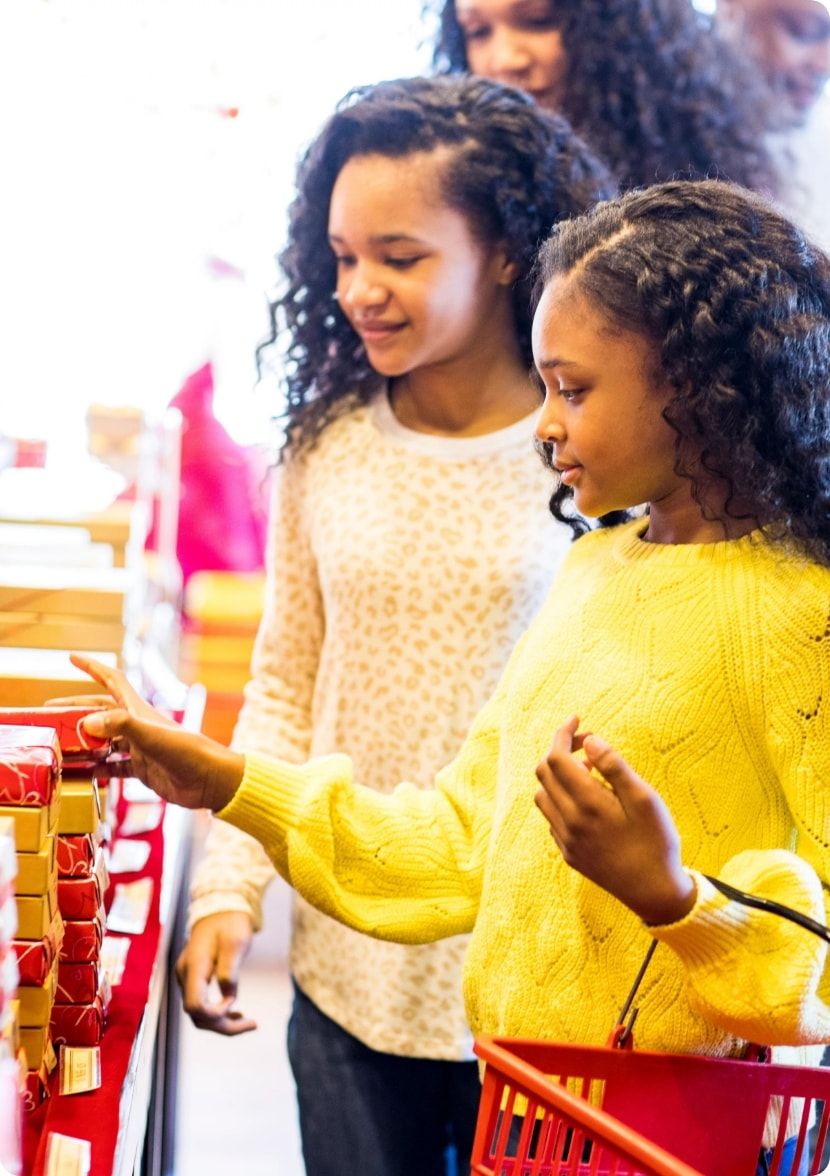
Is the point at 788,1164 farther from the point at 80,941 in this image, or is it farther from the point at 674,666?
the point at 80,941

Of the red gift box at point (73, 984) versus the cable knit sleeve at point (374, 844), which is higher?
the cable knit sleeve at point (374, 844)

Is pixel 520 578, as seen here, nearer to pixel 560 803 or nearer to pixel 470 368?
pixel 470 368

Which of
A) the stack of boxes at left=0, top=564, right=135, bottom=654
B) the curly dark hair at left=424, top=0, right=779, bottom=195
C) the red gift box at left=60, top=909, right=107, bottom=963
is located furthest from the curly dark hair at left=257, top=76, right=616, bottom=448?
the red gift box at left=60, top=909, right=107, bottom=963

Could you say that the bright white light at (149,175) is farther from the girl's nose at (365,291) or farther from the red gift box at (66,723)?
the red gift box at (66,723)

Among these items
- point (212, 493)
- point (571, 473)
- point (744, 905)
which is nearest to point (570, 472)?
point (571, 473)

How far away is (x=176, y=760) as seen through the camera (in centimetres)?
134

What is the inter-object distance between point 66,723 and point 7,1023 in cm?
33

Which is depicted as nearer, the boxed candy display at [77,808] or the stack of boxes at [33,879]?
the stack of boxes at [33,879]

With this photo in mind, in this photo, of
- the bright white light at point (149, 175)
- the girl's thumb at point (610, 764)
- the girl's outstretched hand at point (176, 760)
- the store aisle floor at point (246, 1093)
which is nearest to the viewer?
the girl's thumb at point (610, 764)

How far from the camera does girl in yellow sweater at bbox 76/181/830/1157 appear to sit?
1.10 metres

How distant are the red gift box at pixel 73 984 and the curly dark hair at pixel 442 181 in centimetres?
83

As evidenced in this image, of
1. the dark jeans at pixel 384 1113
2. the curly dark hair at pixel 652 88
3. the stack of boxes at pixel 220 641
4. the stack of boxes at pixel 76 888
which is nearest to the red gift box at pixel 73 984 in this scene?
the stack of boxes at pixel 76 888

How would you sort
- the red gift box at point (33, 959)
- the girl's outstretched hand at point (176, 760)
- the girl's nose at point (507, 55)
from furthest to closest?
1. the girl's nose at point (507, 55)
2. the girl's outstretched hand at point (176, 760)
3. the red gift box at point (33, 959)

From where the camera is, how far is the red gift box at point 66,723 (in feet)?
4.12
